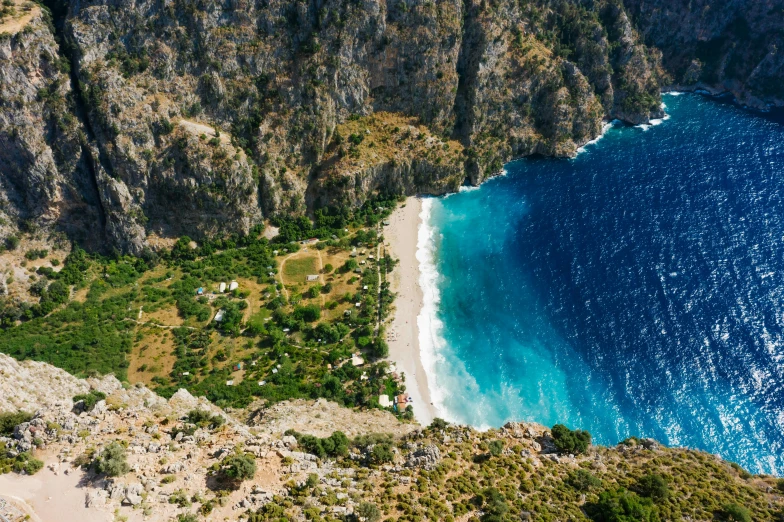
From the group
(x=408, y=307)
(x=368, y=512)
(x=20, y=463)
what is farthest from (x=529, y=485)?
(x=20, y=463)

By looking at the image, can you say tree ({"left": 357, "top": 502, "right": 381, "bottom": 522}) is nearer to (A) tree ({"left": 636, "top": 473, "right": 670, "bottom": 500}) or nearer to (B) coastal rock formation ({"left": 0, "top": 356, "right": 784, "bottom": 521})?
(B) coastal rock formation ({"left": 0, "top": 356, "right": 784, "bottom": 521})

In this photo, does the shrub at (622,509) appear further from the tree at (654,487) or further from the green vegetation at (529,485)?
the tree at (654,487)

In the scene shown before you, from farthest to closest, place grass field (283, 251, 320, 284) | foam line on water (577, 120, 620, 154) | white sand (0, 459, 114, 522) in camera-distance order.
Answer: foam line on water (577, 120, 620, 154)
grass field (283, 251, 320, 284)
white sand (0, 459, 114, 522)

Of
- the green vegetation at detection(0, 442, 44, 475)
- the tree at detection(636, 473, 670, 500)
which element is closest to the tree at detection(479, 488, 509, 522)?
the tree at detection(636, 473, 670, 500)

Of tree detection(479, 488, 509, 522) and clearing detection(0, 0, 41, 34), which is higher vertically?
clearing detection(0, 0, 41, 34)

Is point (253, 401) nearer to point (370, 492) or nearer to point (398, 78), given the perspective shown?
point (370, 492)

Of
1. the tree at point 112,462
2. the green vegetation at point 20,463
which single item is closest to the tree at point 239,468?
the tree at point 112,462
